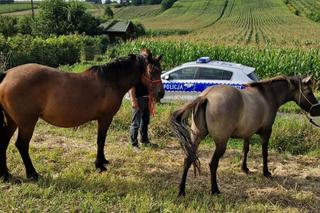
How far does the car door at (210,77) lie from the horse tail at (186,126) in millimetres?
7037

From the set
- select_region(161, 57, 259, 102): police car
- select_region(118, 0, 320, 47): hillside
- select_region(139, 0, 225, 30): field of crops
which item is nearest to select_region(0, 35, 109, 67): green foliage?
select_region(161, 57, 259, 102): police car

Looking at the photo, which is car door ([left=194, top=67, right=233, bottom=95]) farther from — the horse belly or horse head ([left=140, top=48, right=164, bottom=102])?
the horse belly

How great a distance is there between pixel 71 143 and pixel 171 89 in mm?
5961

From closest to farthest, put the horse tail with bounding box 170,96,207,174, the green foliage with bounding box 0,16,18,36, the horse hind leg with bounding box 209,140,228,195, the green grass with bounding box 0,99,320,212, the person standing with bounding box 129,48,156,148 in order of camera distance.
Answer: the green grass with bounding box 0,99,320,212 → the horse tail with bounding box 170,96,207,174 → the horse hind leg with bounding box 209,140,228,195 → the person standing with bounding box 129,48,156,148 → the green foliage with bounding box 0,16,18,36

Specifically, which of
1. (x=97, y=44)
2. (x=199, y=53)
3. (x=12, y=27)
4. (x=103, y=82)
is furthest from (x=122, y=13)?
(x=103, y=82)

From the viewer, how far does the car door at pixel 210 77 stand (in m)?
12.5

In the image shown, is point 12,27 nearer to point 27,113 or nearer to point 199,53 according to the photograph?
point 199,53

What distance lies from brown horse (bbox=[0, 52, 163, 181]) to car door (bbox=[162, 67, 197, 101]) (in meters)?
6.21

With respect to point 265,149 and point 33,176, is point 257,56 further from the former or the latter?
point 33,176

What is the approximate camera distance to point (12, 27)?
42375mm

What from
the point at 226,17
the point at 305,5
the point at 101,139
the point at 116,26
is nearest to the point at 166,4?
the point at 226,17

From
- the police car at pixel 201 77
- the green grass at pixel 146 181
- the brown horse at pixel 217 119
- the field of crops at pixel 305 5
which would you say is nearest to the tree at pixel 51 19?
the police car at pixel 201 77

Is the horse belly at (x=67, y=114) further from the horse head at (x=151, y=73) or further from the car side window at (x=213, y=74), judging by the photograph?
the car side window at (x=213, y=74)

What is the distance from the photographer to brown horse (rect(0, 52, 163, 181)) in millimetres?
5594
